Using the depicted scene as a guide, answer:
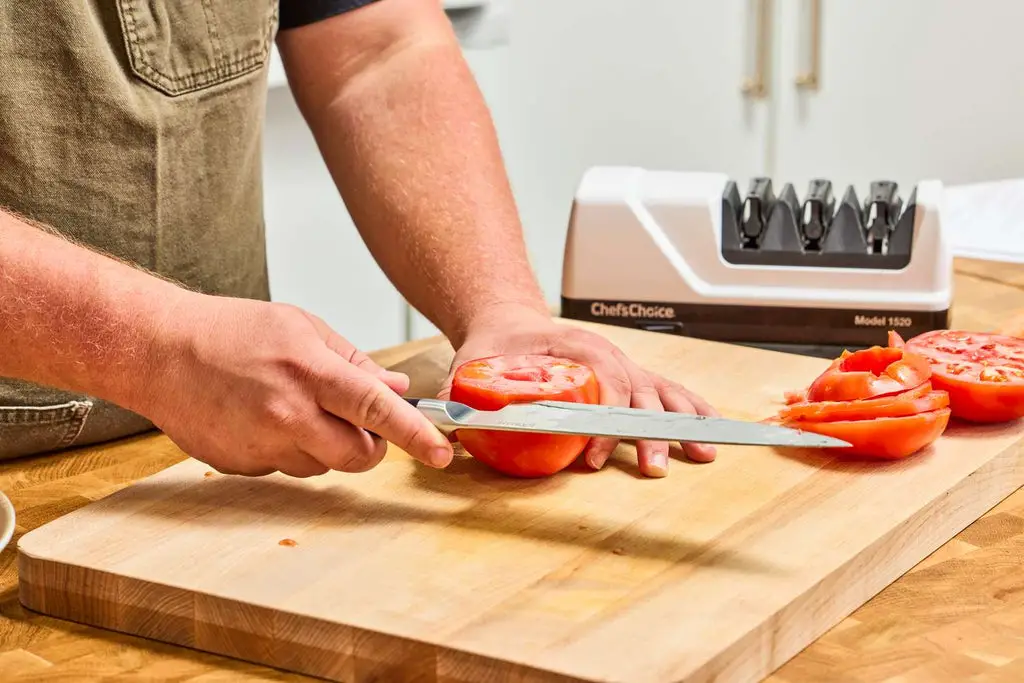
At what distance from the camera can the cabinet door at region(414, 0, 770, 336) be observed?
10.5 feet

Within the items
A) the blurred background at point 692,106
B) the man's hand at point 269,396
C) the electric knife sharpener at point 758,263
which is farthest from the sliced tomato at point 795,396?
the blurred background at point 692,106

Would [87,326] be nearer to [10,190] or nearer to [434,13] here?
[10,190]

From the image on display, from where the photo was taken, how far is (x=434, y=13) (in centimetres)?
161

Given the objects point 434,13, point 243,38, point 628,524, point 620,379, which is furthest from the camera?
point 434,13

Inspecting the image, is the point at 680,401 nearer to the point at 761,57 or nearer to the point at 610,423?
the point at 610,423

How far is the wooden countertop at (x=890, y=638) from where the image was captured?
2.88ft

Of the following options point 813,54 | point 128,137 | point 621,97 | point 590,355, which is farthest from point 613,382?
point 621,97

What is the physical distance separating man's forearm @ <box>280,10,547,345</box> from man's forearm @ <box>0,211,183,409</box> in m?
0.40

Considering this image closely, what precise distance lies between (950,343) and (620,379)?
32cm

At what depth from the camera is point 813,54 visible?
3.09 metres

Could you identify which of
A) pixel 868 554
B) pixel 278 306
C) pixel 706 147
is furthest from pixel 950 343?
pixel 706 147

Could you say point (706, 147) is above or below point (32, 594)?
above

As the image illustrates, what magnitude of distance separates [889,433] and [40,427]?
75 cm

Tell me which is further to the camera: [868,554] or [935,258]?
[935,258]
